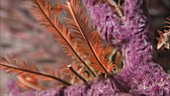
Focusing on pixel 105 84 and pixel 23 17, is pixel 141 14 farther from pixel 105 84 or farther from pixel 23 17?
pixel 23 17

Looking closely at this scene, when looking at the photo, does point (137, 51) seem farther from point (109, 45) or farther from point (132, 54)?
point (109, 45)

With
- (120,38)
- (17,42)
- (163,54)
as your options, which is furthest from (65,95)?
(17,42)

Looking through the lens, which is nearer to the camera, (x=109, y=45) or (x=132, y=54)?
(x=132, y=54)

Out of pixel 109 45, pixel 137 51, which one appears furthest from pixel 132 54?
pixel 109 45

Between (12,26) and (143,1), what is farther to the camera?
(12,26)

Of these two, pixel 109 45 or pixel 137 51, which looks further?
pixel 109 45
